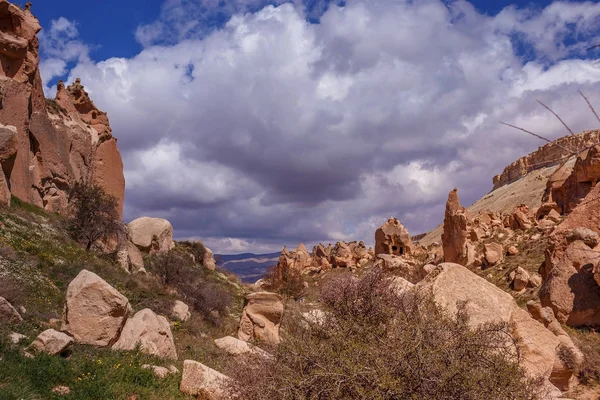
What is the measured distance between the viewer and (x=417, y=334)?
480cm

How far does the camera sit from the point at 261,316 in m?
13.8

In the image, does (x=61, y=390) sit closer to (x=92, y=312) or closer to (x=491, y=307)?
(x=92, y=312)

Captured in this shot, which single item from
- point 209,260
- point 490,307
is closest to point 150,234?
point 209,260

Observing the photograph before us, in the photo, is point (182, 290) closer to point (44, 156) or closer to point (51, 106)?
point (44, 156)

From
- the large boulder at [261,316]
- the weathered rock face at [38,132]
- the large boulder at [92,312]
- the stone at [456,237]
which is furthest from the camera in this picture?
the stone at [456,237]

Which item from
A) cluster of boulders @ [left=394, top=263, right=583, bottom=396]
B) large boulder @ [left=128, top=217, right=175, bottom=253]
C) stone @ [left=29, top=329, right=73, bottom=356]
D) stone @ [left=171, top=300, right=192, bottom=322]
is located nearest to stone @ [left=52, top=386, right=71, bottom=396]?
stone @ [left=29, top=329, right=73, bottom=356]

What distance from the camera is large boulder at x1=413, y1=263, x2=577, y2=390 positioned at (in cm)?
707

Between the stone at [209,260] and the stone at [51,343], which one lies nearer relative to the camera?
the stone at [51,343]

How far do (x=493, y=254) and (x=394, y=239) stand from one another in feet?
53.3

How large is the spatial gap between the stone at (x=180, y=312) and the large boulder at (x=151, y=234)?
12680 millimetres

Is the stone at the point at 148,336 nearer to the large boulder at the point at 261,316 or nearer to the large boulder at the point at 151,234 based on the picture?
the large boulder at the point at 261,316

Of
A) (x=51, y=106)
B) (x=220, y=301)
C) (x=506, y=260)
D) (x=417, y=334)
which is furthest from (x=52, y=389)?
(x=51, y=106)

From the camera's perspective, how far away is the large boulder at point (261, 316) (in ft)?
44.5

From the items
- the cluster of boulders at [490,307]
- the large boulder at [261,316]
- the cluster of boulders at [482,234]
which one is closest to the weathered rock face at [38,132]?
the large boulder at [261,316]
